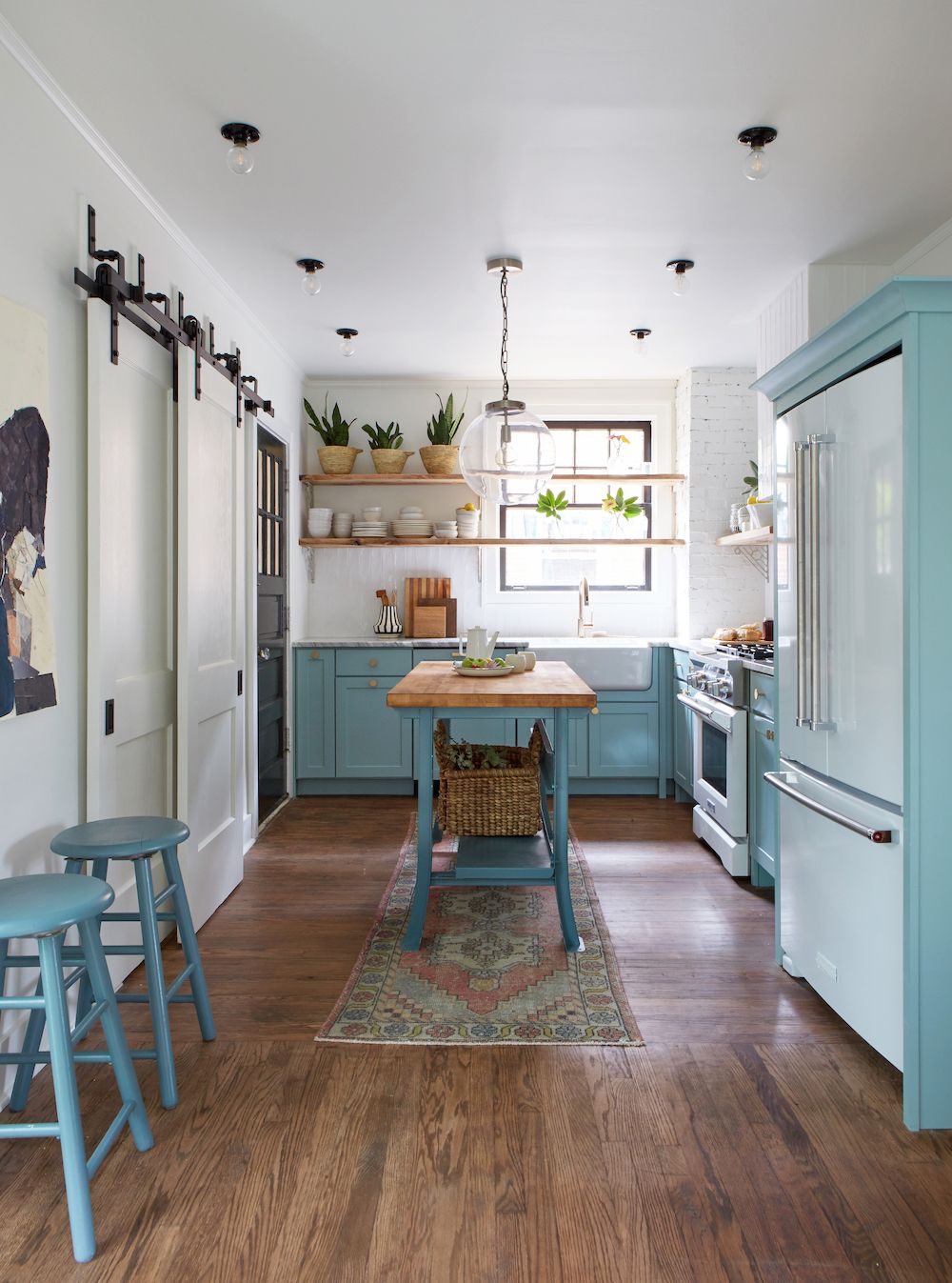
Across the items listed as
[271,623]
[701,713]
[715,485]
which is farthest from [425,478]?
[701,713]

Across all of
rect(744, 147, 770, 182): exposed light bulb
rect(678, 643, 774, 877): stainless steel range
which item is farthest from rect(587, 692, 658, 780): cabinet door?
rect(744, 147, 770, 182): exposed light bulb

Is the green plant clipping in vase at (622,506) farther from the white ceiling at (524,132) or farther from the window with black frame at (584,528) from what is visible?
the white ceiling at (524,132)

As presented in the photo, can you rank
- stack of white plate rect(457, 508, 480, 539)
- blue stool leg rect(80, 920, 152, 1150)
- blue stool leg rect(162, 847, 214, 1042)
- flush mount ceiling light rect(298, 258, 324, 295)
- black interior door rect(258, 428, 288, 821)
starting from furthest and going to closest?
stack of white plate rect(457, 508, 480, 539)
black interior door rect(258, 428, 288, 821)
flush mount ceiling light rect(298, 258, 324, 295)
blue stool leg rect(162, 847, 214, 1042)
blue stool leg rect(80, 920, 152, 1150)

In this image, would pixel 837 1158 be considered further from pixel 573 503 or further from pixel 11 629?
pixel 573 503

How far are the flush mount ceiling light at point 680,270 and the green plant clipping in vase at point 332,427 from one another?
2363 millimetres

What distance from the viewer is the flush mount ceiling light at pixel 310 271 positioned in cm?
370

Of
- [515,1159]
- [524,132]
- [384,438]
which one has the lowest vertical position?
[515,1159]

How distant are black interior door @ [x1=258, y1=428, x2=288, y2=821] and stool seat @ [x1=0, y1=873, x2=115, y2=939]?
9.00 feet

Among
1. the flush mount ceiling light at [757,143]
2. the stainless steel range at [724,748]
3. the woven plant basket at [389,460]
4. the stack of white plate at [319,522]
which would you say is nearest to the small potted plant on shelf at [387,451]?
the woven plant basket at [389,460]

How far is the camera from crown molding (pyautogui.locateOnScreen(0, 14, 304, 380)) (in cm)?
217

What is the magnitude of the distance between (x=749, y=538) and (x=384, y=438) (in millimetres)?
2377

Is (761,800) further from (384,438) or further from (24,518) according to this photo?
(384,438)

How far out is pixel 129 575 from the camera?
283 centimetres

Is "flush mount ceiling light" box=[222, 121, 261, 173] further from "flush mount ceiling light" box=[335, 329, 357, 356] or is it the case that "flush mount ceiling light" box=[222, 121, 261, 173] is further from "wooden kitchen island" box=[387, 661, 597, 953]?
"flush mount ceiling light" box=[335, 329, 357, 356]
